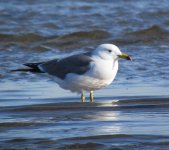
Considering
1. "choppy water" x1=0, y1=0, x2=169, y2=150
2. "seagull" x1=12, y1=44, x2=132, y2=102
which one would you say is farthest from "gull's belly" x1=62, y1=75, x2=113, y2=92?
"choppy water" x1=0, y1=0, x2=169, y2=150

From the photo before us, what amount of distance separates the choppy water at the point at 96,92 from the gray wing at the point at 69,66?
330 mm

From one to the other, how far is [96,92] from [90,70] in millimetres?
918

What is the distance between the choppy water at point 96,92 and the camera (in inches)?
277

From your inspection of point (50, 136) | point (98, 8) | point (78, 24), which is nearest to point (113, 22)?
point (78, 24)

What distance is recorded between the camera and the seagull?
8.98m

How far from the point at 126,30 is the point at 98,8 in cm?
306

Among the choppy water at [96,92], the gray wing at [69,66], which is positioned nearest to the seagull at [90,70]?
the gray wing at [69,66]

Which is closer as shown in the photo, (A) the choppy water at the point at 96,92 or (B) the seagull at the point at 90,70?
(A) the choppy water at the point at 96,92

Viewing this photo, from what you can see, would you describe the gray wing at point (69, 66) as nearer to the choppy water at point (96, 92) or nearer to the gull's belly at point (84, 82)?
the gull's belly at point (84, 82)

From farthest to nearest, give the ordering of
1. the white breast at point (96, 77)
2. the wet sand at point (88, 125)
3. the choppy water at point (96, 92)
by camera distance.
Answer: the white breast at point (96, 77) < the choppy water at point (96, 92) < the wet sand at point (88, 125)

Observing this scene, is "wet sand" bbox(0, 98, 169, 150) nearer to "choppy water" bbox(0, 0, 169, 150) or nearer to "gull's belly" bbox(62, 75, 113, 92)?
"choppy water" bbox(0, 0, 169, 150)

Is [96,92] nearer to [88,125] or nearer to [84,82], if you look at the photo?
[84,82]

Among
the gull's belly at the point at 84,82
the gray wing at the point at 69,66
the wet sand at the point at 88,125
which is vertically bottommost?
the wet sand at the point at 88,125

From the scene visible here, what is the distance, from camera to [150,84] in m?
10.1
